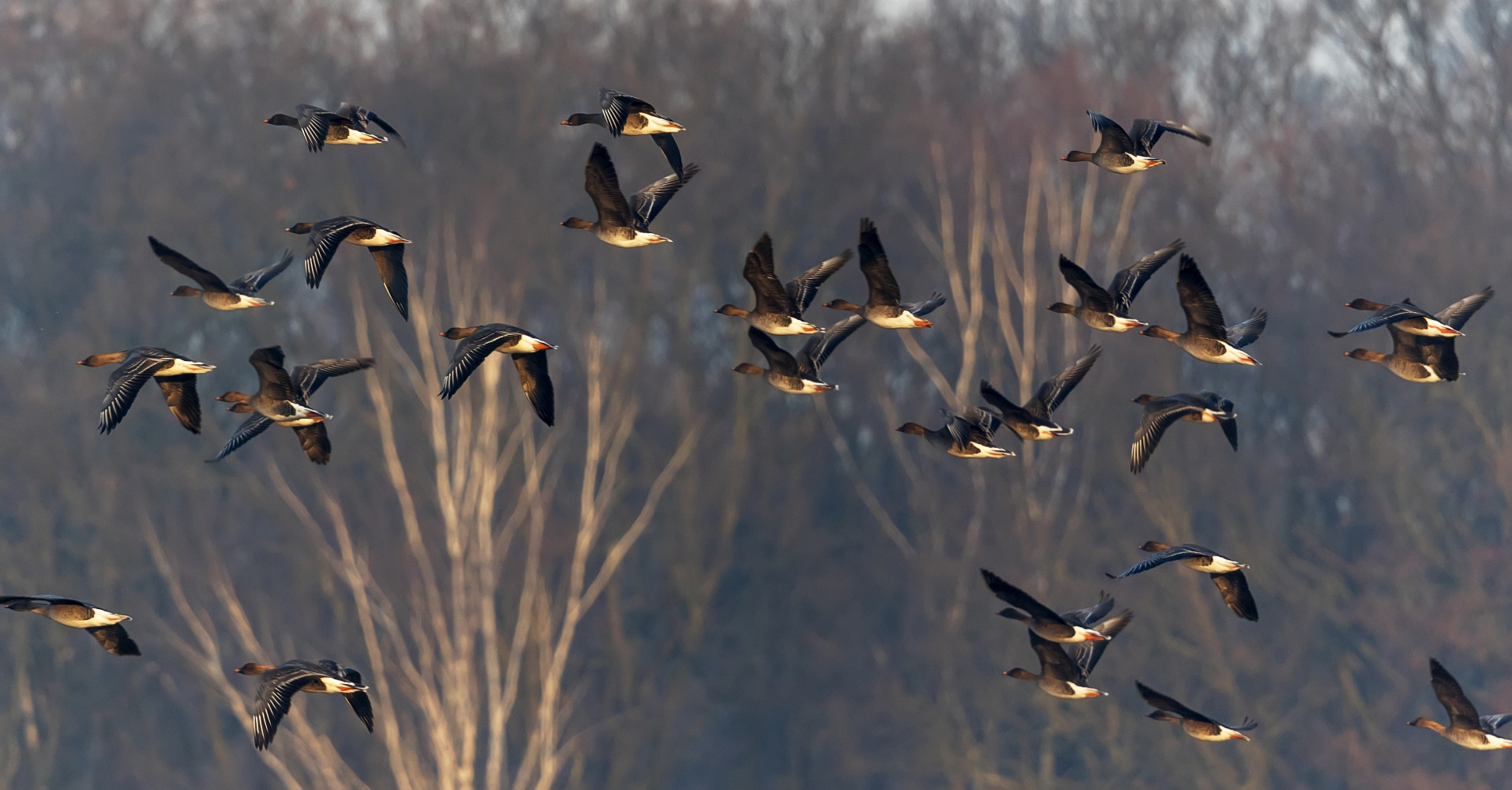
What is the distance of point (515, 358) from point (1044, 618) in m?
4.00

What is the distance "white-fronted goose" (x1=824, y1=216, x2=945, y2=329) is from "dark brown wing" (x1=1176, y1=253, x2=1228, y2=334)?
1.58 m

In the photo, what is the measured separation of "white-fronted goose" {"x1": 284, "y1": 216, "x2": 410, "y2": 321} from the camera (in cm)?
1316

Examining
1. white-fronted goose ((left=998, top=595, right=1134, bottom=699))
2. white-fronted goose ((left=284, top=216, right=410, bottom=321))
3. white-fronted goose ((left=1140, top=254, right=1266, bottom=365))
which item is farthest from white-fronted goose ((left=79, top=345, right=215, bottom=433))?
white-fronted goose ((left=1140, top=254, right=1266, bottom=365))

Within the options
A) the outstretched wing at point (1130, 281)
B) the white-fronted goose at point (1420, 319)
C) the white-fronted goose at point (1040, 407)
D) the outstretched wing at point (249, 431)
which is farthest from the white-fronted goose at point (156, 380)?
the white-fronted goose at point (1420, 319)

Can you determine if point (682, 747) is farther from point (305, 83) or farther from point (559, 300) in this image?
point (305, 83)

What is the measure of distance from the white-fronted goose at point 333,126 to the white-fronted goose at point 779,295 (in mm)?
2417

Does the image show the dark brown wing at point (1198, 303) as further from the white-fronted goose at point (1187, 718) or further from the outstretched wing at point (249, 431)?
the outstretched wing at point (249, 431)

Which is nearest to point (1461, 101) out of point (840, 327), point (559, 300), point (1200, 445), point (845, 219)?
point (1200, 445)

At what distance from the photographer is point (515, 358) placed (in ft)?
45.8

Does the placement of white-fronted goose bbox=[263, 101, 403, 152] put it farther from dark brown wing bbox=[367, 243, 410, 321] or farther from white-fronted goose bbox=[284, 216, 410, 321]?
dark brown wing bbox=[367, 243, 410, 321]

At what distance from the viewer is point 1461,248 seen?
1610 inches

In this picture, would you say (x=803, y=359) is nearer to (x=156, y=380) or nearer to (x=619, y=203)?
(x=619, y=203)

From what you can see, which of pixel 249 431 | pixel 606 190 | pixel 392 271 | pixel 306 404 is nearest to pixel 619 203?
pixel 606 190

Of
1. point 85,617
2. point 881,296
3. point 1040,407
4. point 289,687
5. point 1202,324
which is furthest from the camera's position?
point 1040,407
